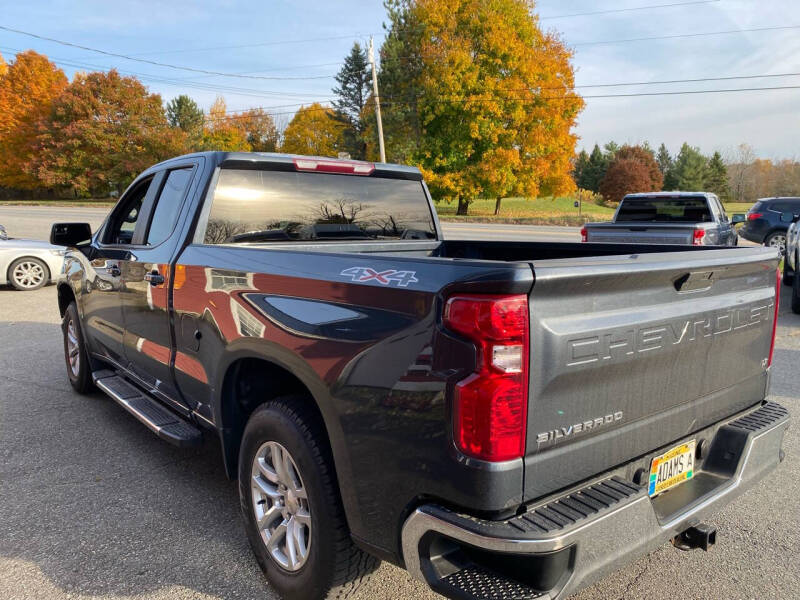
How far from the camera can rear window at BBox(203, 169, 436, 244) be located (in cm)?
351

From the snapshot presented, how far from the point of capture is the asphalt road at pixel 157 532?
2.74 m

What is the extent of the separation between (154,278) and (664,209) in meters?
11.3

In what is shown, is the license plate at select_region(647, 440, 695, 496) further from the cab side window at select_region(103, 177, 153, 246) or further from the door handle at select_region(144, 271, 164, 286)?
the cab side window at select_region(103, 177, 153, 246)

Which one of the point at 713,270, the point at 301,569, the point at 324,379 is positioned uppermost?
the point at 713,270

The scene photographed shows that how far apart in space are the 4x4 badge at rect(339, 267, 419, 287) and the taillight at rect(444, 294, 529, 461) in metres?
0.22

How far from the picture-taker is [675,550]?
3.05 m

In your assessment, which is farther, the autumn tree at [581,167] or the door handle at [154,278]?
the autumn tree at [581,167]

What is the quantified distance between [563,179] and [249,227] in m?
40.9

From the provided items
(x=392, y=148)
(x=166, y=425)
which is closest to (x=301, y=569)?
(x=166, y=425)

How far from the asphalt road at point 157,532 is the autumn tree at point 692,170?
10083 centimetres

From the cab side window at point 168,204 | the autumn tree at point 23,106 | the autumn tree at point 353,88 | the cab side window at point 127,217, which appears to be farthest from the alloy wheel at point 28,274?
the autumn tree at point 23,106

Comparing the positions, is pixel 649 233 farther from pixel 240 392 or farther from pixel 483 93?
pixel 483 93

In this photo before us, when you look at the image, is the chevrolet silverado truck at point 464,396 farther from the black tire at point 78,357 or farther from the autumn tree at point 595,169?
Answer: the autumn tree at point 595,169

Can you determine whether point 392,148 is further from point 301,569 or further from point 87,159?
point 301,569
